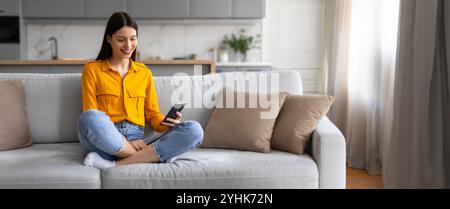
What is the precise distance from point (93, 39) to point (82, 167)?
433 cm

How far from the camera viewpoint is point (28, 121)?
2.95 meters

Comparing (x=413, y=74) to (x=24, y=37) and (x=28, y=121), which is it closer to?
(x=28, y=121)

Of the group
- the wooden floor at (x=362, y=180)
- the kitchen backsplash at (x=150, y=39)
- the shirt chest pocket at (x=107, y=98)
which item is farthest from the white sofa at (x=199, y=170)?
the kitchen backsplash at (x=150, y=39)

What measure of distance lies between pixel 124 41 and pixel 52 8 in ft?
12.8

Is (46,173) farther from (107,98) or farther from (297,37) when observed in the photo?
(297,37)

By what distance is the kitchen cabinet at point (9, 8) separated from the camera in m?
6.12

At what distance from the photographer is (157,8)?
629 cm

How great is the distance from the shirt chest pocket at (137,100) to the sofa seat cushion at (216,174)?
42 cm

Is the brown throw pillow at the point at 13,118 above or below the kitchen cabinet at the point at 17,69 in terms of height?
below

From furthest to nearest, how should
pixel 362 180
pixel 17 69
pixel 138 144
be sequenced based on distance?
pixel 17 69
pixel 362 180
pixel 138 144

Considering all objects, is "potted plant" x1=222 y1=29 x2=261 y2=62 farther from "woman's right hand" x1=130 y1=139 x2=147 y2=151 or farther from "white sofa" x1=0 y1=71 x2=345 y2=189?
"woman's right hand" x1=130 y1=139 x2=147 y2=151

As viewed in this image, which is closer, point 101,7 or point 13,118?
point 13,118

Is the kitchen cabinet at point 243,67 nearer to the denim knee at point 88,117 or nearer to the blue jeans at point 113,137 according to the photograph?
the blue jeans at point 113,137

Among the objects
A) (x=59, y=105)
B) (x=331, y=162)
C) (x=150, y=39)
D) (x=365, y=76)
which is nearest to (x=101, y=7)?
(x=150, y=39)
